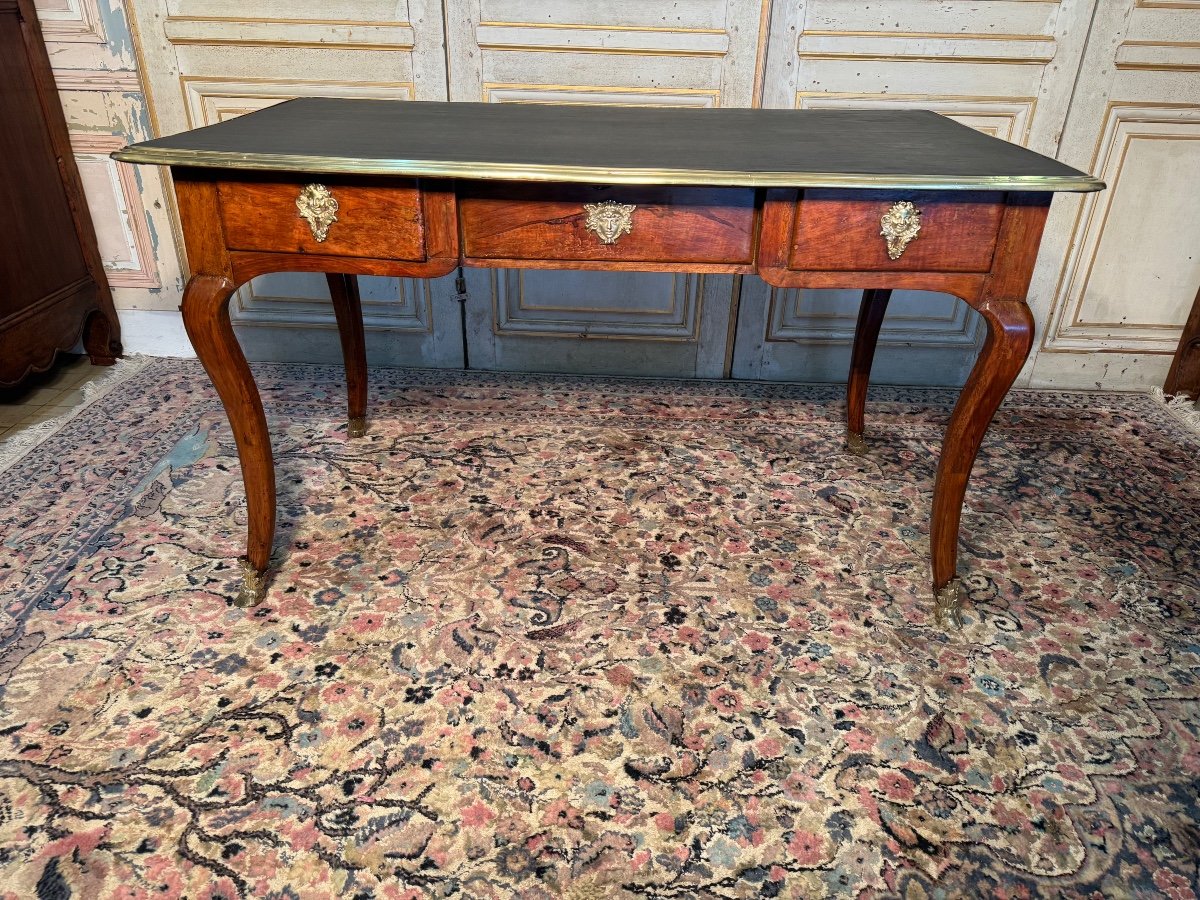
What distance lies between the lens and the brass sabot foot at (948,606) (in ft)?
5.87

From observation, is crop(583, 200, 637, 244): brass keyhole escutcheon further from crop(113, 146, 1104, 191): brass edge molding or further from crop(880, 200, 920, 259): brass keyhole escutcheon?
crop(880, 200, 920, 259): brass keyhole escutcheon

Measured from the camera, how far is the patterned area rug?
1.28 meters

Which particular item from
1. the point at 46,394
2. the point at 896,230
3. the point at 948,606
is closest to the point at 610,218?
the point at 896,230

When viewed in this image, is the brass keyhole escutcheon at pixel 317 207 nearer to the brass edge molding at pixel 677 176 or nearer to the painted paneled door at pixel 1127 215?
the brass edge molding at pixel 677 176

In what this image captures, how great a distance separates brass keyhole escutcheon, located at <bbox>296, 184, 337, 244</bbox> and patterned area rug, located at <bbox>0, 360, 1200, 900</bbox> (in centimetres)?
84

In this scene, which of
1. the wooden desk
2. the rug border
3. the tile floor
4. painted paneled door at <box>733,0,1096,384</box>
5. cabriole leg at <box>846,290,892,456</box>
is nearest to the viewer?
the wooden desk

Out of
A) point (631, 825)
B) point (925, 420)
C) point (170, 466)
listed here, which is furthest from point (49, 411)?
point (925, 420)

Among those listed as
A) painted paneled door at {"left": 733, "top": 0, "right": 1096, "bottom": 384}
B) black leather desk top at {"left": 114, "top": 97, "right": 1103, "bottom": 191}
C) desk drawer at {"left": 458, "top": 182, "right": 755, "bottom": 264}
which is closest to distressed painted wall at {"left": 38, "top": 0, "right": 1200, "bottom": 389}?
painted paneled door at {"left": 733, "top": 0, "right": 1096, "bottom": 384}

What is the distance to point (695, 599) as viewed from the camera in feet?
6.12

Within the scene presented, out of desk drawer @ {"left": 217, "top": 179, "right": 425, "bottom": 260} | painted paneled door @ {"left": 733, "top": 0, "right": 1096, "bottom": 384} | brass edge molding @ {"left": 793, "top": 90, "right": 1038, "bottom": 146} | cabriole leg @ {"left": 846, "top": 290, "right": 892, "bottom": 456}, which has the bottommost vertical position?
cabriole leg @ {"left": 846, "top": 290, "right": 892, "bottom": 456}

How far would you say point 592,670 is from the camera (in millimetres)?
1647

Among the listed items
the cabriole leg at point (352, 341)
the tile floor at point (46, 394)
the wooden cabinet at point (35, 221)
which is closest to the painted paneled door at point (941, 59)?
the cabriole leg at point (352, 341)

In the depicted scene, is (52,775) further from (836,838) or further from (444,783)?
(836,838)

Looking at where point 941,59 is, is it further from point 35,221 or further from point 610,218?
point 35,221
